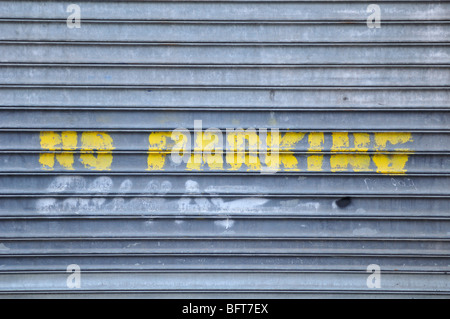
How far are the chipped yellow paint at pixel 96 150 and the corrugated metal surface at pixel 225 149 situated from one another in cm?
1

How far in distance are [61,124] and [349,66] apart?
2213mm

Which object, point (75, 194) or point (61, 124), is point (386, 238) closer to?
point (75, 194)

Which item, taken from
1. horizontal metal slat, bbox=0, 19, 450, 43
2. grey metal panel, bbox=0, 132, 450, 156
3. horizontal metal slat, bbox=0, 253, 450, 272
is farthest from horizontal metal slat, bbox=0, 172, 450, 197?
horizontal metal slat, bbox=0, 19, 450, 43

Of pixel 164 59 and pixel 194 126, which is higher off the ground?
pixel 164 59

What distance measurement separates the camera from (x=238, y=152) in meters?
2.79

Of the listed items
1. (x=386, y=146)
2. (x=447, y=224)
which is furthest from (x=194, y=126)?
(x=447, y=224)

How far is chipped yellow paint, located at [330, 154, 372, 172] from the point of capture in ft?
9.12

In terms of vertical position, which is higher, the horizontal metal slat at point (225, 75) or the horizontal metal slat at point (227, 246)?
the horizontal metal slat at point (225, 75)

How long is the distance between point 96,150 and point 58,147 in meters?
0.28

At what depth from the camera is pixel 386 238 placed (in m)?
2.80

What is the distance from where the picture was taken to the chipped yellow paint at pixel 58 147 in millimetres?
2740

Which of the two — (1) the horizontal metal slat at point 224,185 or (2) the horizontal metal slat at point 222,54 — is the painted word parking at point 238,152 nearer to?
(1) the horizontal metal slat at point 224,185

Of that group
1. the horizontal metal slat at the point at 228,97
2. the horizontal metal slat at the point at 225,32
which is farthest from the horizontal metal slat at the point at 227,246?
the horizontal metal slat at the point at 225,32

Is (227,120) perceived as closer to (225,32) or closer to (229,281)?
(225,32)
